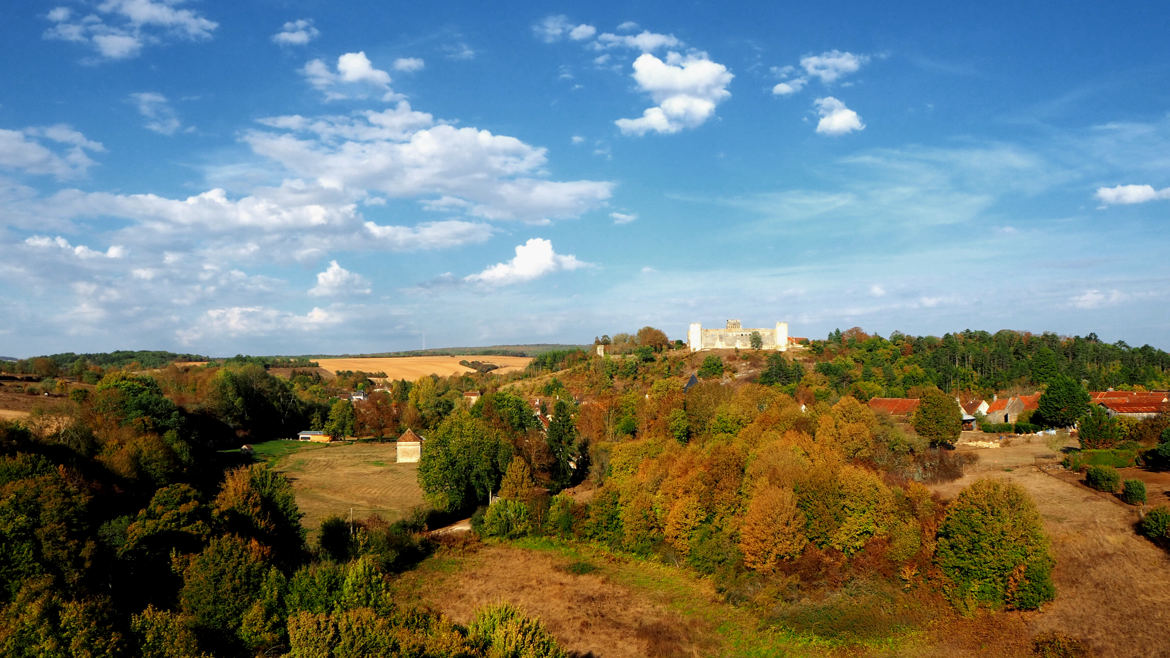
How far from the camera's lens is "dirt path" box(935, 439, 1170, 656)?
910 inches

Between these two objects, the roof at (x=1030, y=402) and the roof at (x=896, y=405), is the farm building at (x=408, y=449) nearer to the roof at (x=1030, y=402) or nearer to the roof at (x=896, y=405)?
the roof at (x=896, y=405)

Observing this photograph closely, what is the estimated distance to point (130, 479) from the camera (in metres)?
33.7

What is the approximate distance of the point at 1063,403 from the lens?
59375mm

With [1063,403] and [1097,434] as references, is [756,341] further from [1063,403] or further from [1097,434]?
[1097,434]

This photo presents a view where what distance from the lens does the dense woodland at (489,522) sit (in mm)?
18188

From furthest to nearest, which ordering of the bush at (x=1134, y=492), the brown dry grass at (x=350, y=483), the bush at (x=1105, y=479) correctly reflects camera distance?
the brown dry grass at (x=350, y=483) → the bush at (x=1105, y=479) → the bush at (x=1134, y=492)

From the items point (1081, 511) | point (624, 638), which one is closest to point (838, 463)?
point (1081, 511)

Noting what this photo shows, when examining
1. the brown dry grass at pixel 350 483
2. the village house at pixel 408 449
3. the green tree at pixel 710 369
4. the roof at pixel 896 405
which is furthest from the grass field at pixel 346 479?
the roof at pixel 896 405

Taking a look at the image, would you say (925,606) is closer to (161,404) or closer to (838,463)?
(838,463)

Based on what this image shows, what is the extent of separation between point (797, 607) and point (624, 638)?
7.42 m

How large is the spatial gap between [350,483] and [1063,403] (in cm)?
6235

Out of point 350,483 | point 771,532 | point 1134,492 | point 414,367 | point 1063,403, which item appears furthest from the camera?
point 414,367

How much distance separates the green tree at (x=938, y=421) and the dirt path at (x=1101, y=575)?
1079cm

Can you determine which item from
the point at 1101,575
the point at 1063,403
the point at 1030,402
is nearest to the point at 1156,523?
the point at 1101,575
